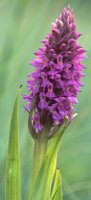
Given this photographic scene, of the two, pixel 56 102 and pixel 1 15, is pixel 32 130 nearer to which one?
pixel 56 102

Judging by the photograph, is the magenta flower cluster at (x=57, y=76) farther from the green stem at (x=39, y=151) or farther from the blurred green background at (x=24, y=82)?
the blurred green background at (x=24, y=82)

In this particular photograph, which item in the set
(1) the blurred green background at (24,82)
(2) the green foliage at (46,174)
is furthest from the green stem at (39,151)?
(1) the blurred green background at (24,82)

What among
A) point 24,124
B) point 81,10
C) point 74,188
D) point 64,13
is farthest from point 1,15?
point 64,13

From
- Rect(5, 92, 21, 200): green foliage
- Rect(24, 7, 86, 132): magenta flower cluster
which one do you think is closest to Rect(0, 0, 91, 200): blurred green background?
Rect(5, 92, 21, 200): green foliage

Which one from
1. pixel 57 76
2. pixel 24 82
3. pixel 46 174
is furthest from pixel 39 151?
pixel 24 82

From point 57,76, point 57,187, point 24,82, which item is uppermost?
point 24,82

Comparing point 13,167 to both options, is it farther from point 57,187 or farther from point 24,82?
point 24,82

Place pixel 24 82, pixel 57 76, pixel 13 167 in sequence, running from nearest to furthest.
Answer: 1. pixel 57 76
2. pixel 13 167
3. pixel 24 82
